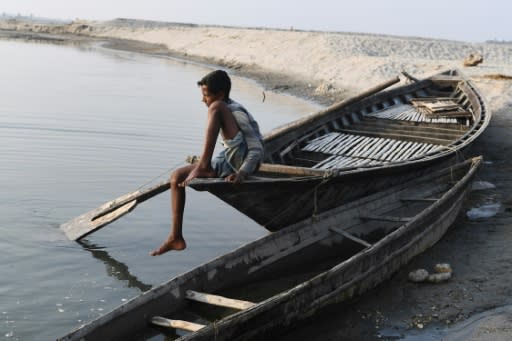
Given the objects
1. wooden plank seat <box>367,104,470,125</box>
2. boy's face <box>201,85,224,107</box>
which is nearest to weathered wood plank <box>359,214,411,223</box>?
boy's face <box>201,85,224,107</box>

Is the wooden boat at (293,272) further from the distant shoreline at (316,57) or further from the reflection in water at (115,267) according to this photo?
the distant shoreline at (316,57)

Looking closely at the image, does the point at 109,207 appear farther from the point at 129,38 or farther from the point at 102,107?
the point at 129,38

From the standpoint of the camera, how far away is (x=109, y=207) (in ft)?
21.7

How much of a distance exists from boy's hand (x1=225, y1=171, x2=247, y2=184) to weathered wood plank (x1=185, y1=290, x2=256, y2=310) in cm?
95

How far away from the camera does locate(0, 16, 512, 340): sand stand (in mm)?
5172

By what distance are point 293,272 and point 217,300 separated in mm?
1392

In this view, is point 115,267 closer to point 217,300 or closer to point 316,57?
point 217,300

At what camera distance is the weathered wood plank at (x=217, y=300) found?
4672mm

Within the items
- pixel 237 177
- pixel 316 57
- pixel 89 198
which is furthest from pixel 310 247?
pixel 316 57

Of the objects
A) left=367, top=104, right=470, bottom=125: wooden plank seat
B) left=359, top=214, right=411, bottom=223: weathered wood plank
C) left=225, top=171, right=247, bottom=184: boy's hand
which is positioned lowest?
left=359, top=214, right=411, bottom=223: weathered wood plank

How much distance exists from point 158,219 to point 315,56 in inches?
809

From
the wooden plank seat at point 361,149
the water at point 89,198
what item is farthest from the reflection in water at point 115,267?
the wooden plank seat at point 361,149

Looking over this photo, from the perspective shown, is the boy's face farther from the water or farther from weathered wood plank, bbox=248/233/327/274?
the water

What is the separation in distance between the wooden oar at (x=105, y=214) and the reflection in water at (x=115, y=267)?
0.20 m
